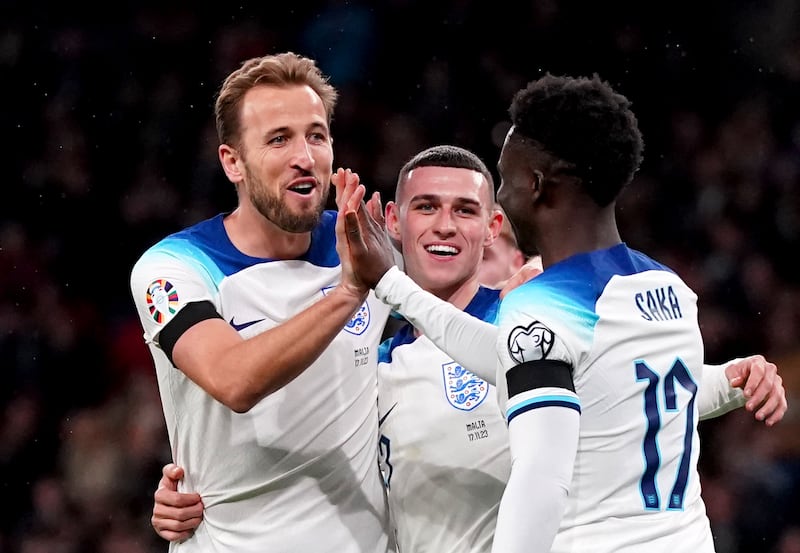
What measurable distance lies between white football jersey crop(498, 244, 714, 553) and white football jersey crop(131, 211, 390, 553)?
3.43 ft

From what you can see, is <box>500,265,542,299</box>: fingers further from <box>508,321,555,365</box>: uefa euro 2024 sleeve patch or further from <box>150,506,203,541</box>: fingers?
<box>150,506,203,541</box>: fingers

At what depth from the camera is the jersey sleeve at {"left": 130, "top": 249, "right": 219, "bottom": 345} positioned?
11.4ft

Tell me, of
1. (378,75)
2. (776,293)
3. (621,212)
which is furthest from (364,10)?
(776,293)

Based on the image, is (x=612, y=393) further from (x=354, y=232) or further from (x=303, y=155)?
(x=303, y=155)

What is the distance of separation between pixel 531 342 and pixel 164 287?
1387mm

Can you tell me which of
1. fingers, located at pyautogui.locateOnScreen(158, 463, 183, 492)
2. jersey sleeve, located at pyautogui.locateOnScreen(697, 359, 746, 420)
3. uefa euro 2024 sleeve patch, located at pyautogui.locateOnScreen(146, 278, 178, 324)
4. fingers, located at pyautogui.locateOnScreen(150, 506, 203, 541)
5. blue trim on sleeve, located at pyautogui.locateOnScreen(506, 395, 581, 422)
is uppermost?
uefa euro 2024 sleeve patch, located at pyautogui.locateOnScreen(146, 278, 178, 324)

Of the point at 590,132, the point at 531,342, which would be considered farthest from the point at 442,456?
the point at 590,132

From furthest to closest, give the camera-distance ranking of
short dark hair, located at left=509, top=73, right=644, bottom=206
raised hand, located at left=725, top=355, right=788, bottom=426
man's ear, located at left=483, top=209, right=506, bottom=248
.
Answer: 1. man's ear, located at left=483, top=209, right=506, bottom=248
2. raised hand, located at left=725, top=355, right=788, bottom=426
3. short dark hair, located at left=509, top=73, right=644, bottom=206

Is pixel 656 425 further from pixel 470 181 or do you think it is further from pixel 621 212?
pixel 621 212

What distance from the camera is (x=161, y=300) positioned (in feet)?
11.4

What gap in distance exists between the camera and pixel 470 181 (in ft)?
13.2

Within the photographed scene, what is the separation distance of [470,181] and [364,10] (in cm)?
577

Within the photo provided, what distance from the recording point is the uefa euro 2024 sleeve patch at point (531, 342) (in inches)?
101

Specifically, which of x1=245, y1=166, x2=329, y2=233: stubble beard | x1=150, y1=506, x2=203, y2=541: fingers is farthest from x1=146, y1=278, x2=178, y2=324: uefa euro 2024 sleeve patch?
x1=150, y1=506, x2=203, y2=541: fingers
